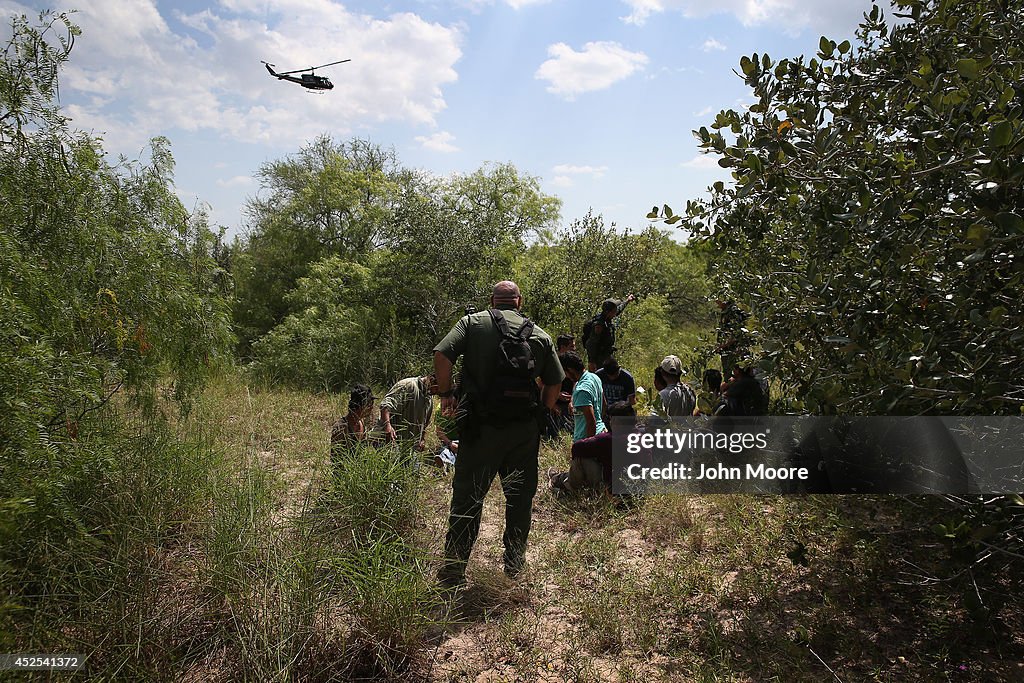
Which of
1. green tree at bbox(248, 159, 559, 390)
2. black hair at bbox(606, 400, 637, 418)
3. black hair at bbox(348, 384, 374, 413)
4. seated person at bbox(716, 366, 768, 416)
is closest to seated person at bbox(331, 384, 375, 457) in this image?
black hair at bbox(348, 384, 374, 413)

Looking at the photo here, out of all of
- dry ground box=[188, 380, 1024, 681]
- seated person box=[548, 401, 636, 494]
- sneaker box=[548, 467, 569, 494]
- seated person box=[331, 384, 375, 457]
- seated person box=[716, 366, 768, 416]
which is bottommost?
dry ground box=[188, 380, 1024, 681]

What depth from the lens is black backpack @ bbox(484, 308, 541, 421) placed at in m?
3.60

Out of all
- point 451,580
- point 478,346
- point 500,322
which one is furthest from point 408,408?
point 451,580

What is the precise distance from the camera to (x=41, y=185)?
3787 mm

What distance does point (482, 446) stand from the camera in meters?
3.68

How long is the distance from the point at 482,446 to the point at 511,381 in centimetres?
43

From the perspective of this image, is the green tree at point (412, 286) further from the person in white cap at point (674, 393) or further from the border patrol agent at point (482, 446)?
the border patrol agent at point (482, 446)

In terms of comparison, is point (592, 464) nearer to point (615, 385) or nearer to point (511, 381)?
point (615, 385)

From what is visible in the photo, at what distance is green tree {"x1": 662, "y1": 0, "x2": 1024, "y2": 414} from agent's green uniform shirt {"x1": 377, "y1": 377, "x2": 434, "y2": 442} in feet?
8.64

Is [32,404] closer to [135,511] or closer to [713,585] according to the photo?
[135,511]

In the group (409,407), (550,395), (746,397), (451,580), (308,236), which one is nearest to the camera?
(451,580)

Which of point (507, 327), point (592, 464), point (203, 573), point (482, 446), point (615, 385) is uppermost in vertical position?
point (507, 327)

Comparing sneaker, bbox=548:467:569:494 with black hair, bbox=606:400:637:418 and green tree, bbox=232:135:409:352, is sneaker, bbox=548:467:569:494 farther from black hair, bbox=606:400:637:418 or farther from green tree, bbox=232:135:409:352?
green tree, bbox=232:135:409:352

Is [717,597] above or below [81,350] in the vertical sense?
below
